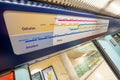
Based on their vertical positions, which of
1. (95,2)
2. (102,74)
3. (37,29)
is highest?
(95,2)

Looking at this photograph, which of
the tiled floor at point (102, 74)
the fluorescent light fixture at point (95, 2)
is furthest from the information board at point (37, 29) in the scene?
the tiled floor at point (102, 74)

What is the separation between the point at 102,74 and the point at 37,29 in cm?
281

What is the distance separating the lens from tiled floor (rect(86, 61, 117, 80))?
3146mm

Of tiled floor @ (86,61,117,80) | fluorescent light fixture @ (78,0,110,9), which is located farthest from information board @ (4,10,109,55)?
tiled floor @ (86,61,117,80)

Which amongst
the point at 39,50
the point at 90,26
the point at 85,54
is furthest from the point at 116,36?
the point at 39,50

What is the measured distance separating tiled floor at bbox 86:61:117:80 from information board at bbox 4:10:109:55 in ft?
6.75

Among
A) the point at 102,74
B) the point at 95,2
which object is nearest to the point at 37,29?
the point at 95,2

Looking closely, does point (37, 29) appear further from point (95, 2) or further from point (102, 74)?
point (102, 74)

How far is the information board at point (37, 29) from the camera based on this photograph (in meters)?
0.83

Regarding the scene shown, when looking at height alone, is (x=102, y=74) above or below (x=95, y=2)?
below

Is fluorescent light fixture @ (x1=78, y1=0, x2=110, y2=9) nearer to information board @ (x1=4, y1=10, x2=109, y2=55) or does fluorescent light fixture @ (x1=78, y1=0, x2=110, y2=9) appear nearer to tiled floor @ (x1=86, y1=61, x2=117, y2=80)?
information board @ (x1=4, y1=10, x2=109, y2=55)

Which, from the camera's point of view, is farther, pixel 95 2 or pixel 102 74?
pixel 102 74

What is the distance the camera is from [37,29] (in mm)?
991

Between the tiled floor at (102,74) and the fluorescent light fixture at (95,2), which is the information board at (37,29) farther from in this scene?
the tiled floor at (102,74)
